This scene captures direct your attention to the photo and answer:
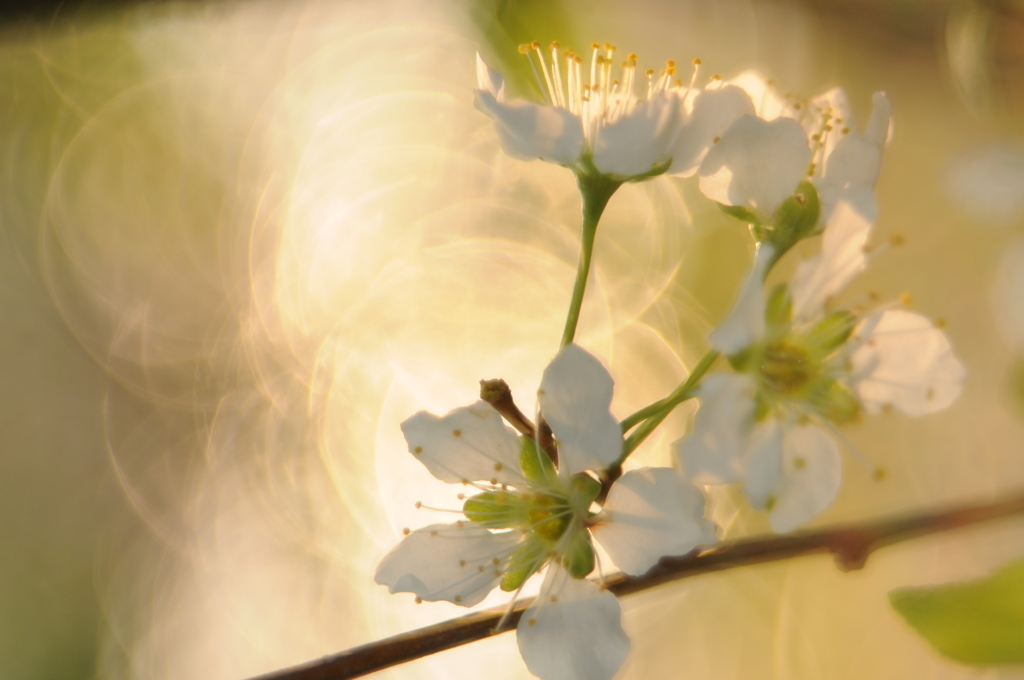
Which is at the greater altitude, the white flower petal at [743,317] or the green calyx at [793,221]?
the green calyx at [793,221]

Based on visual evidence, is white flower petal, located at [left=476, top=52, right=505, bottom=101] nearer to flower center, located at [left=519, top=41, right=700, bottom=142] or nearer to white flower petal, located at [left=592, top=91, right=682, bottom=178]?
flower center, located at [left=519, top=41, right=700, bottom=142]

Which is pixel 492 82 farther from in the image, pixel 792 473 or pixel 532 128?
pixel 792 473

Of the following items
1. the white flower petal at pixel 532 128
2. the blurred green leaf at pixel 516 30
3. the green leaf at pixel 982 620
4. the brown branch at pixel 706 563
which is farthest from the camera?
the blurred green leaf at pixel 516 30

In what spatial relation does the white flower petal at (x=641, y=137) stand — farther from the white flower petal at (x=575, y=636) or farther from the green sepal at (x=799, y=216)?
the white flower petal at (x=575, y=636)

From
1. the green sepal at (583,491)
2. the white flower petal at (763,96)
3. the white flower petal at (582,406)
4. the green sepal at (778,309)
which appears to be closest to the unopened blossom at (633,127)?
the white flower petal at (763,96)

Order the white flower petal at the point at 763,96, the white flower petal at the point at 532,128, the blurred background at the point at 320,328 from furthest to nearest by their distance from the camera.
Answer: the blurred background at the point at 320,328 < the white flower petal at the point at 763,96 < the white flower petal at the point at 532,128

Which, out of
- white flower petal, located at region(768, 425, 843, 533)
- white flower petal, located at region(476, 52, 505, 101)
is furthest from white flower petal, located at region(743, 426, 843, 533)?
white flower petal, located at region(476, 52, 505, 101)

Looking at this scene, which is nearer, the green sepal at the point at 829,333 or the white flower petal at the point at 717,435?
the white flower petal at the point at 717,435

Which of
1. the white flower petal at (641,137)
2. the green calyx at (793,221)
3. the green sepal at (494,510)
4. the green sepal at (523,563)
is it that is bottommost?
the green sepal at (523,563)
